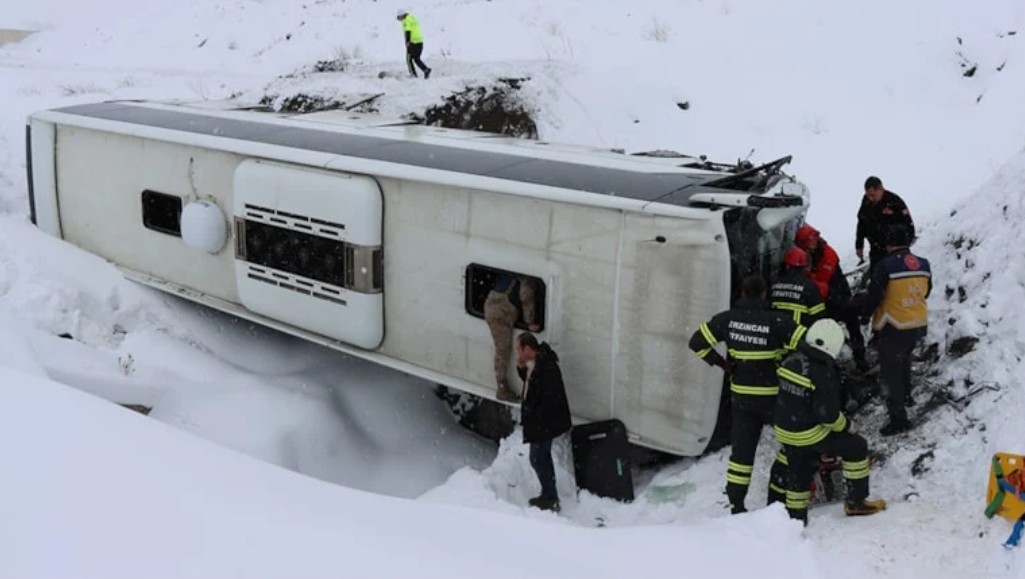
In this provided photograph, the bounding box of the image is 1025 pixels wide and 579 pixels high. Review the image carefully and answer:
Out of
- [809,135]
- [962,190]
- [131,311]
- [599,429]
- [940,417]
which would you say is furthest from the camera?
[809,135]

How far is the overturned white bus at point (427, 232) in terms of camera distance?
5.89 m

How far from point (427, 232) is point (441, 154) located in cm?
69

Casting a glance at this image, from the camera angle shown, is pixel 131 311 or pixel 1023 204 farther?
pixel 131 311

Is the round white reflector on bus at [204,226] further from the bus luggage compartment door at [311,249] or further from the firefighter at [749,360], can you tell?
the firefighter at [749,360]

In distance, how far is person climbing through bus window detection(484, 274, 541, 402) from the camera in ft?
20.9

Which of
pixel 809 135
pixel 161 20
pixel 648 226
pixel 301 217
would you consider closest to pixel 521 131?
pixel 809 135

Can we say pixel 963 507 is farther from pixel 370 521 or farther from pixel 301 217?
pixel 301 217

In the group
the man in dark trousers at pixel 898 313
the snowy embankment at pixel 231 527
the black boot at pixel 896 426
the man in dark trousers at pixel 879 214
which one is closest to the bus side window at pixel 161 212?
the snowy embankment at pixel 231 527

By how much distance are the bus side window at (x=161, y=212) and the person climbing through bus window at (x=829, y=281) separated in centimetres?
591

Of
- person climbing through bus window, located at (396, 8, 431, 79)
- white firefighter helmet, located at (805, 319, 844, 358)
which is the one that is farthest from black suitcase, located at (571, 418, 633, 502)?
person climbing through bus window, located at (396, 8, 431, 79)

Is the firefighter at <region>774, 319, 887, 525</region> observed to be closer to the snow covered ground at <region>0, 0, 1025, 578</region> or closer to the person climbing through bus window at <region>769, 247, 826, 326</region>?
the snow covered ground at <region>0, 0, 1025, 578</region>

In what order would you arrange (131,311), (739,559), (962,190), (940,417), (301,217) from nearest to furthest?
(739,559), (940,417), (301,217), (131,311), (962,190)

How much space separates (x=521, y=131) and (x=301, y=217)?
520 cm

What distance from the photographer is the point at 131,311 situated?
29.4ft
